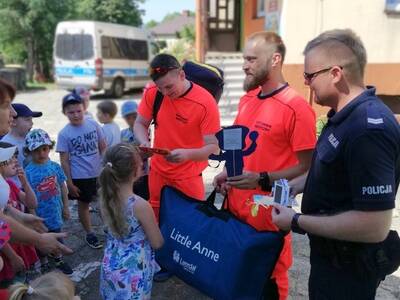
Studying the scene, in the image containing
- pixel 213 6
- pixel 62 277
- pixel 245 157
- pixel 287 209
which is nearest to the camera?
pixel 62 277

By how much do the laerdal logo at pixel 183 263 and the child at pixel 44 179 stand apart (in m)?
1.41

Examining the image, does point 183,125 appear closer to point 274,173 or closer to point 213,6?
point 274,173

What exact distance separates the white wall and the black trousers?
715 centimetres

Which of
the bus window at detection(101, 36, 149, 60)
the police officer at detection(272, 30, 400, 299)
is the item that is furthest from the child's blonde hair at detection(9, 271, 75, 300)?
the bus window at detection(101, 36, 149, 60)

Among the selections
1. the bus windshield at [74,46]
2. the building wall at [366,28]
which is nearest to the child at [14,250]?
the building wall at [366,28]

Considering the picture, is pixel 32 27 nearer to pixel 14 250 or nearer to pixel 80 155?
pixel 80 155

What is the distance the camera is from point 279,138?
2.50 metres

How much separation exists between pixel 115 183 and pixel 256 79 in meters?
1.07

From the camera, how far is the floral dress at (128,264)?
2473 millimetres

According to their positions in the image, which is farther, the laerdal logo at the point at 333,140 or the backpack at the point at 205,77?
the backpack at the point at 205,77

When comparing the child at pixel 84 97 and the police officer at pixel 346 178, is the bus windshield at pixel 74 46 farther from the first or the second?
the police officer at pixel 346 178

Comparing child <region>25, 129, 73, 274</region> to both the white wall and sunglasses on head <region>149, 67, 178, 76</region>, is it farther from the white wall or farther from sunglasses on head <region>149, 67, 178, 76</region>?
the white wall

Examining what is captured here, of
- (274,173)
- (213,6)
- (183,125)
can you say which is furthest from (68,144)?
(213,6)

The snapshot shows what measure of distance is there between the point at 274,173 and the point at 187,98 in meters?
1.09
